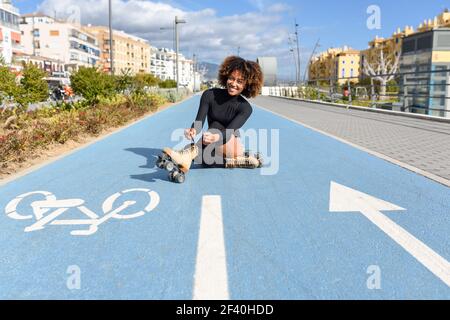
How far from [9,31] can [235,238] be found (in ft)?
220

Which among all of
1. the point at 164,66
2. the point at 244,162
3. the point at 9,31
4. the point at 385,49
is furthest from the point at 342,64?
the point at 244,162

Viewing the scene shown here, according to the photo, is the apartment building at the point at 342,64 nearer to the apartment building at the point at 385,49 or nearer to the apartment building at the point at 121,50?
the apartment building at the point at 385,49

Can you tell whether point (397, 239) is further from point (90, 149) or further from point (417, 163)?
point (90, 149)

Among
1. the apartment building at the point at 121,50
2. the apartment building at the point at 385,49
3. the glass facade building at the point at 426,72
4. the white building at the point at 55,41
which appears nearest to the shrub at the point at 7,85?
the glass facade building at the point at 426,72

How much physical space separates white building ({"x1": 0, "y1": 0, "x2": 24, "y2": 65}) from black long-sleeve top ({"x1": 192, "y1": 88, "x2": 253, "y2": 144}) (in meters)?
58.6

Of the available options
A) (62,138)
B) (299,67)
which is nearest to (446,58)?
(62,138)

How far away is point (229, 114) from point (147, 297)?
379 centimetres

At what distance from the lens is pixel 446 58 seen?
56.1 ft

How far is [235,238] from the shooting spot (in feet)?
10.9

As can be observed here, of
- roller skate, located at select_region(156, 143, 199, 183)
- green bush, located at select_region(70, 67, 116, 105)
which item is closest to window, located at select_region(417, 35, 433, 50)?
A: green bush, located at select_region(70, 67, 116, 105)

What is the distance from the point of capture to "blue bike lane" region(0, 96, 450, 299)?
254 centimetres

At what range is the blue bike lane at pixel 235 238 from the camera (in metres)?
2.54

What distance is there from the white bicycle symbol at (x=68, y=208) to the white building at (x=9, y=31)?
194 feet

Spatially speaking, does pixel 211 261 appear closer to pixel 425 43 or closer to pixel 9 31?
pixel 425 43
